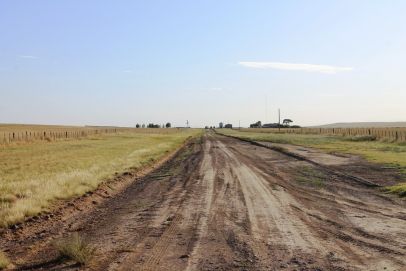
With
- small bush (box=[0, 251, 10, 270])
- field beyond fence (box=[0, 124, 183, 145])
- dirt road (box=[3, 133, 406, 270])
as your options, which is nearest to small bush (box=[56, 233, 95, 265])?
dirt road (box=[3, 133, 406, 270])

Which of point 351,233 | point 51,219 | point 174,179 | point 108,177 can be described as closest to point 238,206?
point 351,233

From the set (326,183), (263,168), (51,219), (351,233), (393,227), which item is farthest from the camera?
(263,168)

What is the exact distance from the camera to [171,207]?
12.9 meters

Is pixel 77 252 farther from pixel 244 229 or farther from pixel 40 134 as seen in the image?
pixel 40 134

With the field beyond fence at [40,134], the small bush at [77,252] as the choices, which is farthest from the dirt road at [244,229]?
the field beyond fence at [40,134]

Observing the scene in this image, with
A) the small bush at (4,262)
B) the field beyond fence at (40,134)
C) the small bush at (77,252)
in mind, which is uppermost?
the field beyond fence at (40,134)

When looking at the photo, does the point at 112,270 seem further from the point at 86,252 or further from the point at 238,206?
the point at 238,206

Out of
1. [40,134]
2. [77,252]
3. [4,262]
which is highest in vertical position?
[40,134]

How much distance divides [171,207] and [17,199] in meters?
4.45

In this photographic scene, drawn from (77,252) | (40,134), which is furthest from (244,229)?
(40,134)

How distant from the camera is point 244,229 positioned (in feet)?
32.7

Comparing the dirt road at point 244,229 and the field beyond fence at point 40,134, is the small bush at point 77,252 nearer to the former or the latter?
the dirt road at point 244,229

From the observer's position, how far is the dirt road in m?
7.64

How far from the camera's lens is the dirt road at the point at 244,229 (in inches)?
301
